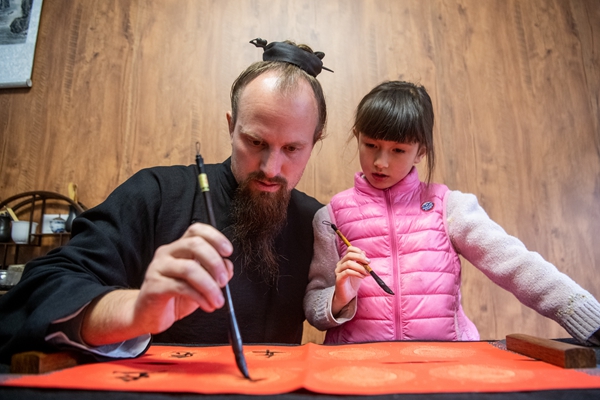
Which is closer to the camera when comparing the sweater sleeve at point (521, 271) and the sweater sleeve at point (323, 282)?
the sweater sleeve at point (521, 271)

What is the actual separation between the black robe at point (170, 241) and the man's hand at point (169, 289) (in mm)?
132

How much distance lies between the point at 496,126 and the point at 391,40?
0.69 meters

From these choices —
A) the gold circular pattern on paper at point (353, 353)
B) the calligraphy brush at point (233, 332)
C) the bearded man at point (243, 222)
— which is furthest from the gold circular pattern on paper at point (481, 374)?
the bearded man at point (243, 222)

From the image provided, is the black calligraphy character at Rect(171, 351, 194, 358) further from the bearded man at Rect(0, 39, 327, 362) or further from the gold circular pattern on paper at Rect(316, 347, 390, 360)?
the gold circular pattern on paper at Rect(316, 347, 390, 360)

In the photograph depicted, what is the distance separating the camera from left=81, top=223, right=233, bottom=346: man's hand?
543 millimetres

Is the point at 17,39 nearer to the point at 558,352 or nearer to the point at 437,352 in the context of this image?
the point at 437,352

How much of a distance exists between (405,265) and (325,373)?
60 centimetres

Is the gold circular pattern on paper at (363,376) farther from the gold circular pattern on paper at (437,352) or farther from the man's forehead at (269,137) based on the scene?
the man's forehead at (269,137)

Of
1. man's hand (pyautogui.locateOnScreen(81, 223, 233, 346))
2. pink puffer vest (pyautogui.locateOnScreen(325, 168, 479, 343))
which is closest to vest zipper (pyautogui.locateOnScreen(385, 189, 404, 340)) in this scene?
pink puffer vest (pyautogui.locateOnScreen(325, 168, 479, 343))

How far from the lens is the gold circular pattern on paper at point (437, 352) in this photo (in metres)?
0.68

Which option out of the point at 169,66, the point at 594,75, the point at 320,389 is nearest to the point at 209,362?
the point at 320,389

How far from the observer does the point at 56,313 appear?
588mm

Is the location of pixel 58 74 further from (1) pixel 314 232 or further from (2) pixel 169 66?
(1) pixel 314 232

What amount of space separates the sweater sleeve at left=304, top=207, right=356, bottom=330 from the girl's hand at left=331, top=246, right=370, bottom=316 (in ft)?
0.09
